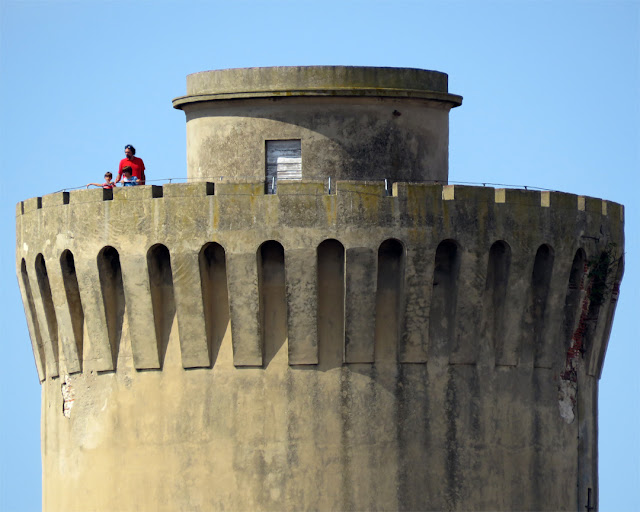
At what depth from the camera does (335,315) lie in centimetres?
4681

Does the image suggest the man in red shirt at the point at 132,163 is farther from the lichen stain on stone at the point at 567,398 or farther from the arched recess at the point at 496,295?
the lichen stain on stone at the point at 567,398

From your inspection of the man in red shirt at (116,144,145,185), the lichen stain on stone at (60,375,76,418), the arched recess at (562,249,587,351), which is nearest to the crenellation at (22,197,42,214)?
the man in red shirt at (116,144,145,185)

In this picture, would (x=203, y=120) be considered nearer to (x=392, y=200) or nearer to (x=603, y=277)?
(x=392, y=200)

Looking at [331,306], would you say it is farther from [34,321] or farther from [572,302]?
[34,321]

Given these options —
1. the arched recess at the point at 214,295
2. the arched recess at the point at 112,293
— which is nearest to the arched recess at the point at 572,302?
the arched recess at the point at 214,295

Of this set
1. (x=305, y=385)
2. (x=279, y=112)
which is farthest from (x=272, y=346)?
(x=279, y=112)

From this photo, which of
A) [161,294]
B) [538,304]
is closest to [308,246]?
[161,294]

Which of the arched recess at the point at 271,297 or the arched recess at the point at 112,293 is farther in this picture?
the arched recess at the point at 112,293

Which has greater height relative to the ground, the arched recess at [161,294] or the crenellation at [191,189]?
the crenellation at [191,189]

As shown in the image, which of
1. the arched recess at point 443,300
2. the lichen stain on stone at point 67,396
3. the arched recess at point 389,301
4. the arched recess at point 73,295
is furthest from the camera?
the lichen stain on stone at point 67,396

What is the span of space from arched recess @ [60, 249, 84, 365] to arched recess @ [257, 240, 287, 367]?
3.57 m

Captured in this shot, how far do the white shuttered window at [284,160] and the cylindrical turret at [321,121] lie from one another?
0.06 feet

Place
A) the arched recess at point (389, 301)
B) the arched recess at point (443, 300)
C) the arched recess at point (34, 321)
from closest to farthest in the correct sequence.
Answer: the arched recess at point (389, 301), the arched recess at point (443, 300), the arched recess at point (34, 321)

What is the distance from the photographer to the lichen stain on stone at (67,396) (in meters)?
48.6
